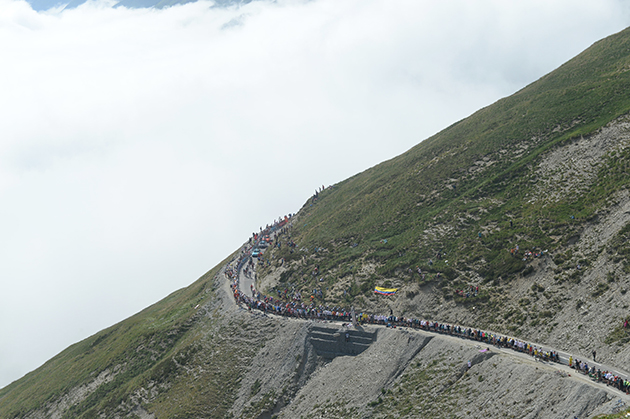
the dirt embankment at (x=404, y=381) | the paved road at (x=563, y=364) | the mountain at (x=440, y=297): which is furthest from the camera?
the mountain at (x=440, y=297)

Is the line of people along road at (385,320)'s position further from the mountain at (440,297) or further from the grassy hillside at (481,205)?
the grassy hillside at (481,205)

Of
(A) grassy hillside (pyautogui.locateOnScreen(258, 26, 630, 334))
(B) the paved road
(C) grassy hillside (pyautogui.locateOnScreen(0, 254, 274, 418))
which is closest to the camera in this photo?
(B) the paved road

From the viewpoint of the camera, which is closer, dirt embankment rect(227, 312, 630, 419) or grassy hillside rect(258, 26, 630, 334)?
dirt embankment rect(227, 312, 630, 419)

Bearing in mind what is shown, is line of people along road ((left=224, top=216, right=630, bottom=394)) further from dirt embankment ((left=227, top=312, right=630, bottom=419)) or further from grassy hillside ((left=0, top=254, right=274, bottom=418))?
grassy hillside ((left=0, top=254, right=274, bottom=418))

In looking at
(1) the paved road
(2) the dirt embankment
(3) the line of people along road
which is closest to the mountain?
(2) the dirt embankment

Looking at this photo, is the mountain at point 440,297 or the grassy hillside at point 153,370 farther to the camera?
the grassy hillside at point 153,370

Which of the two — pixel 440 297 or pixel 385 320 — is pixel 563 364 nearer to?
pixel 440 297

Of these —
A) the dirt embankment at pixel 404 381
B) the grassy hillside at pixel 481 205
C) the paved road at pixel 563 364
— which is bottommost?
the paved road at pixel 563 364

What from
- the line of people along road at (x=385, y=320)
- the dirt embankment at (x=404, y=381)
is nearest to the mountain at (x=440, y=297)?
the dirt embankment at (x=404, y=381)

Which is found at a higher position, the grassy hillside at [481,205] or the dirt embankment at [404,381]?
the grassy hillside at [481,205]
